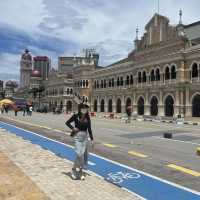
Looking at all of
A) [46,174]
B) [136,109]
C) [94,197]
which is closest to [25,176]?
[46,174]

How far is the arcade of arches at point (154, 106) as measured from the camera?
47531mm

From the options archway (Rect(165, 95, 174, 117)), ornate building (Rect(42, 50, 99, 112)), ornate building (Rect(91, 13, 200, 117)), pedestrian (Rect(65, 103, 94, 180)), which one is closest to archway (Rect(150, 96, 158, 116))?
ornate building (Rect(91, 13, 200, 117))

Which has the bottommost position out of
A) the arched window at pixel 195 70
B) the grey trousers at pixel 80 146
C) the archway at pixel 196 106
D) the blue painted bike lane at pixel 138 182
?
the blue painted bike lane at pixel 138 182

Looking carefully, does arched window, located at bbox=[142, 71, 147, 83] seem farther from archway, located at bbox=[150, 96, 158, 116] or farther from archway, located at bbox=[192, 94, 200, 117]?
archway, located at bbox=[192, 94, 200, 117]

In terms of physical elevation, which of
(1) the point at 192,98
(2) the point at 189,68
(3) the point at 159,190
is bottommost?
(3) the point at 159,190

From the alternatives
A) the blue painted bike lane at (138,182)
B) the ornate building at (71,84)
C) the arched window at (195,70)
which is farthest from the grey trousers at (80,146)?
the ornate building at (71,84)

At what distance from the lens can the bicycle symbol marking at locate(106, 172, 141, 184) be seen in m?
8.79

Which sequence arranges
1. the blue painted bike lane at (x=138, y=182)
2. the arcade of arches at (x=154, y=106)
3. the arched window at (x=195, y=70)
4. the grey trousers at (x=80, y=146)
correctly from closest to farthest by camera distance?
1. the blue painted bike lane at (x=138, y=182)
2. the grey trousers at (x=80, y=146)
3. the arched window at (x=195, y=70)
4. the arcade of arches at (x=154, y=106)

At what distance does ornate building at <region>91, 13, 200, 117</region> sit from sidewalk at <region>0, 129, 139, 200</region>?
126 ft

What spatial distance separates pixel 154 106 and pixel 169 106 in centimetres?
383

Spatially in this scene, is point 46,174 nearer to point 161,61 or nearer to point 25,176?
point 25,176

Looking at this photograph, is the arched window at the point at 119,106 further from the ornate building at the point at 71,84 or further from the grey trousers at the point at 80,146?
the grey trousers at the point at 80,146

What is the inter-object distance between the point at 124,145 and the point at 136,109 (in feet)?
144

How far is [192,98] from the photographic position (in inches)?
1866
